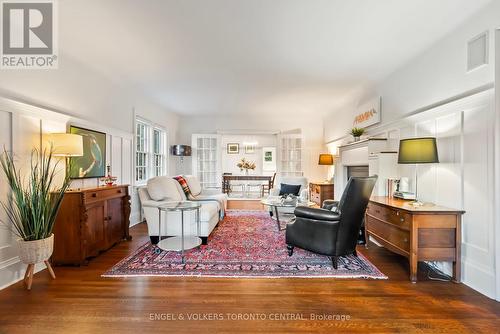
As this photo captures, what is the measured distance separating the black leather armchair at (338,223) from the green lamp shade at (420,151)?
0.41 meters

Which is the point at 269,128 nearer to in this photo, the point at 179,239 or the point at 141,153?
the point at 141,153

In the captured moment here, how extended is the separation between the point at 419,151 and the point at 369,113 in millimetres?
1945

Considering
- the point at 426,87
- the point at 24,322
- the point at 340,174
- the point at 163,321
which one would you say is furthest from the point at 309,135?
the point at 24,322

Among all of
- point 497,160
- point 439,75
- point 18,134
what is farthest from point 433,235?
point 18,134

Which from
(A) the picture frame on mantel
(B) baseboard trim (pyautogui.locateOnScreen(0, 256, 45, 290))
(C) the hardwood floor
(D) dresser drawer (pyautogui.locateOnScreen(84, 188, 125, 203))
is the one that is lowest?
(C) the hardwood floor

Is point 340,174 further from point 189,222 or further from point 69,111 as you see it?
point 69,111

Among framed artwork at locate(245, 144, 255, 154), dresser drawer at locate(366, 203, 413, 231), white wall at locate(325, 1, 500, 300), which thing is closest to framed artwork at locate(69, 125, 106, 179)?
dresser drawer at locate(366, 203, 413, 231)

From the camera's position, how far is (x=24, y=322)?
5.80ft

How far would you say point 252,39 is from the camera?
2645 millimetres

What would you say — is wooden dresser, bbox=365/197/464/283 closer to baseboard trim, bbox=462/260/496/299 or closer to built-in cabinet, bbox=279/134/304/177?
baseboard trim, bbox=462/260/496/299

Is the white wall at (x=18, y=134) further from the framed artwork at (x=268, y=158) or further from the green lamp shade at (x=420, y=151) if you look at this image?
the framed artwork at (x=268, y=158)

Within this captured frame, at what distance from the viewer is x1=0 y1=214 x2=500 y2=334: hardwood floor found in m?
1.71

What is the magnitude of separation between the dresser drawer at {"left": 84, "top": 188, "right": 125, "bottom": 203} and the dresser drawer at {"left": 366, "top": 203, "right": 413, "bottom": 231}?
3.41 metres

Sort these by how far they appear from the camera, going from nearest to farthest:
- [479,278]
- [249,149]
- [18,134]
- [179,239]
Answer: [479,278] → [18,134] → [179,239] → [249,149]
